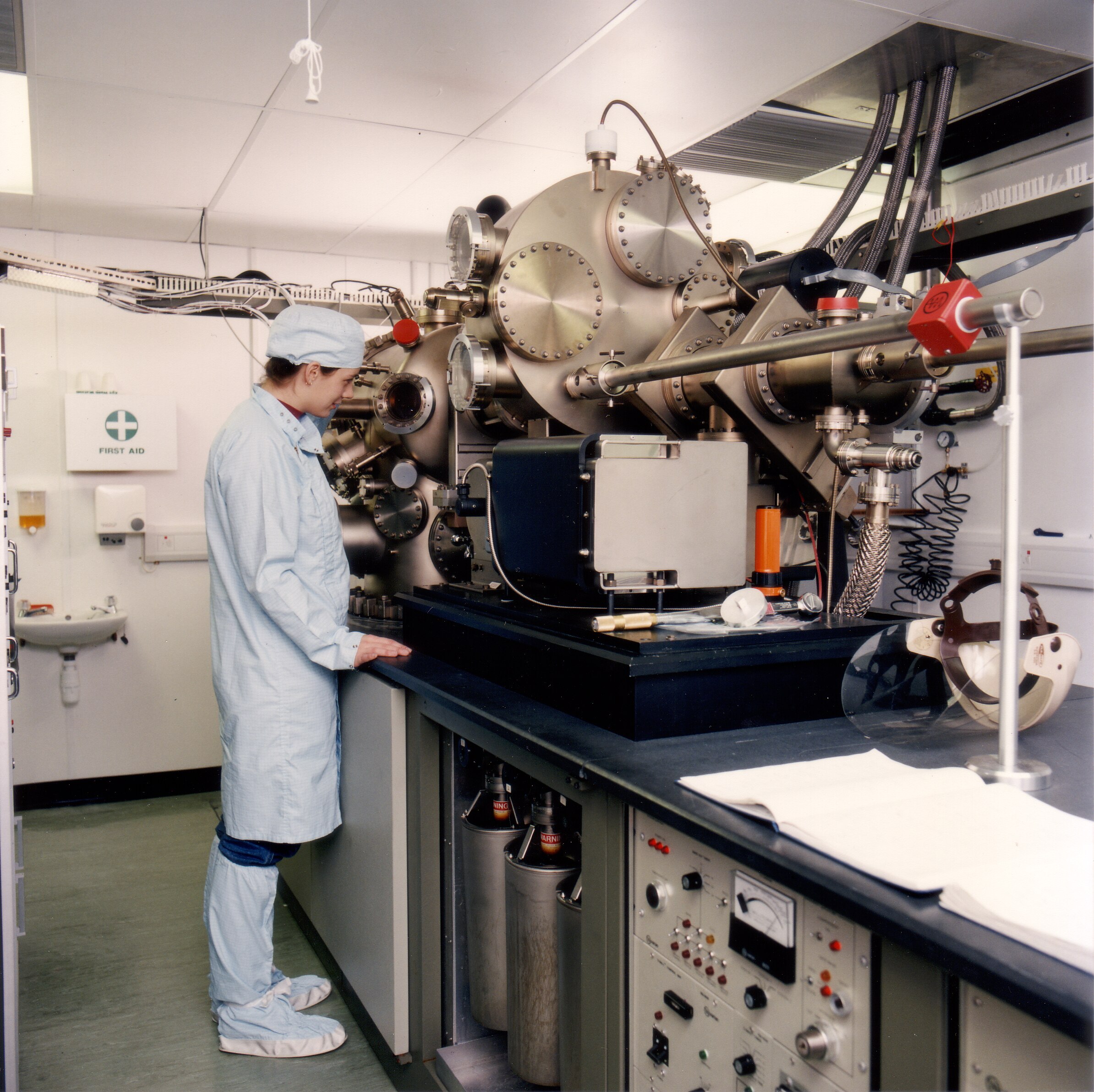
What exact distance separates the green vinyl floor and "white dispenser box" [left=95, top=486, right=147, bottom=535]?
3.73ft

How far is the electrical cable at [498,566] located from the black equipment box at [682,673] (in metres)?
0.05

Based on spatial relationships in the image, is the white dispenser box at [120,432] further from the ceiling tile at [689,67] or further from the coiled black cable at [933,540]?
the coiled black cable at [933,540]

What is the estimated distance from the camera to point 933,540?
2.55m

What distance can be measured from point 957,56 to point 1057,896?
6.80 ft

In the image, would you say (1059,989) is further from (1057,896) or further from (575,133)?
(575,133)

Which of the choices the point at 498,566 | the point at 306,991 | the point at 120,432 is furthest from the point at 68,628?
the point at 498,566

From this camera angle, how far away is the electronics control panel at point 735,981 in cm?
90

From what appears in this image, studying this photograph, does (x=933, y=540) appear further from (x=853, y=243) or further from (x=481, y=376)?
(x=481, y=376)

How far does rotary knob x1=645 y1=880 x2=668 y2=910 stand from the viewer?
1.14 m

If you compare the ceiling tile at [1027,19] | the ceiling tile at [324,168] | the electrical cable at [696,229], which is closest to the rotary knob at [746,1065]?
the electrical cable at [696,229]

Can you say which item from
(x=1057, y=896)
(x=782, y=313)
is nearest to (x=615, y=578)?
(x=782, y=313)

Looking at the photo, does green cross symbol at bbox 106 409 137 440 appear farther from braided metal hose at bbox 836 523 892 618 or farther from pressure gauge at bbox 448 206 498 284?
braided metal hose at bbox 836 523 892 618

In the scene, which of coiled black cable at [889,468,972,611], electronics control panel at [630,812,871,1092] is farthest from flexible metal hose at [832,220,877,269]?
electronics control panel at [630,812,871,1092]

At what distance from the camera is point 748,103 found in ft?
8.09
